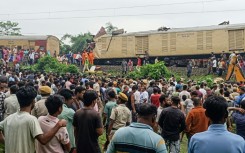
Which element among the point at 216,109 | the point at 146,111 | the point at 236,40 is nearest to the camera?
the point at 216,109

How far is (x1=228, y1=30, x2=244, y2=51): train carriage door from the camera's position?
27.2m

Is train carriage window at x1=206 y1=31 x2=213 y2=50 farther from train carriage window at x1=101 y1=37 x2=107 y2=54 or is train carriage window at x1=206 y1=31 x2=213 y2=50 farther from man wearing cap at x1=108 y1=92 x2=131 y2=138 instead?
man wearing cap at x1=108 y1=92 x2=131 y2=138

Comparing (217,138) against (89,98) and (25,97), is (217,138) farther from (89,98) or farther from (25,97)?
(89,98)

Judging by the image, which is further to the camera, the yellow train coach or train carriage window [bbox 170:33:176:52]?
the yellow train coach

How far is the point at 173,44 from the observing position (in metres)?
29.8

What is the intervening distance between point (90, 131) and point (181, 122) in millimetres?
2372

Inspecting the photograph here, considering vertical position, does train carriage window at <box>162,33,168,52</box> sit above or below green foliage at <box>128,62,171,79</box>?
above

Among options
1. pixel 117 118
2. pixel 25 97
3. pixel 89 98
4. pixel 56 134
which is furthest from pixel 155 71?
pixel 25 97

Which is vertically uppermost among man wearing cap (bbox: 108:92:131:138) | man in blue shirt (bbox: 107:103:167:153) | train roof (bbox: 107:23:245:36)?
train roof (bbox: 107:23:245:36)

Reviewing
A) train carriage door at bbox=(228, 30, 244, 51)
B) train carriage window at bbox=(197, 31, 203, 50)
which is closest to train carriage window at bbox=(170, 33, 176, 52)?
train carriage window at bbox=(197, 31, 203, 50)

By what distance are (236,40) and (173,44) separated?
4.57 meters

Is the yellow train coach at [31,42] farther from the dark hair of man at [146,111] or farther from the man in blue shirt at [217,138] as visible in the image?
the man in blue shirt at [217,138]

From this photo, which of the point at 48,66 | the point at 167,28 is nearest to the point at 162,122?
the point at 48,66

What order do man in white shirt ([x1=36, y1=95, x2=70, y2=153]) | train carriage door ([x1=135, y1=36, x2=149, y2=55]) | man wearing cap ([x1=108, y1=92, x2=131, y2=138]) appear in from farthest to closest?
train carriage door ([x1=135, y1=36, x2=149, y2=55]) → man wearing cap ([x1=108, y1=92, x2=131, y2=138]) → man in white shirt ([x1=36, y1=95, x2=70, y2=153])
